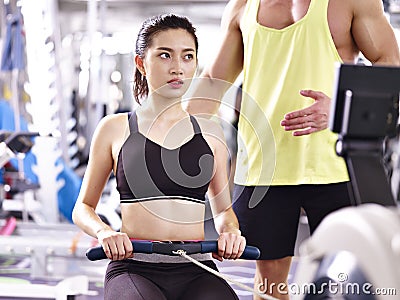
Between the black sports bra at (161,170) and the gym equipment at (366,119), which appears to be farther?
the black sports bra at (161,170)

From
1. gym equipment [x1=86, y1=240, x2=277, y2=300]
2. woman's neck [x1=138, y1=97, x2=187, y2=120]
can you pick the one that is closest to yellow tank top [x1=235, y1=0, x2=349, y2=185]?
woman's neck [x1=138, y1=97, x2=187, y2=120]

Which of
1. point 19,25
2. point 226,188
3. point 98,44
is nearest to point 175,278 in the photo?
point 226,188

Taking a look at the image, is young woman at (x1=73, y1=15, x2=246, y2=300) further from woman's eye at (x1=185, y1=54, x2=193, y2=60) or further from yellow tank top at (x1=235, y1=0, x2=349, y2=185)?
yellow tank top at (x1=235, y1=0, x2=349, y2=185)

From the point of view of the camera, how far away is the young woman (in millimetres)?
1771

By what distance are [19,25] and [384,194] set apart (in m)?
5.06

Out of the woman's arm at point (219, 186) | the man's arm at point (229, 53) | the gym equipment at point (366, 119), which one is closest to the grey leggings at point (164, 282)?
the woman's arm at point (219, 186)

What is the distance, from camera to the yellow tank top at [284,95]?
2.01 meters

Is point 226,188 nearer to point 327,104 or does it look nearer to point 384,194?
point 327,104

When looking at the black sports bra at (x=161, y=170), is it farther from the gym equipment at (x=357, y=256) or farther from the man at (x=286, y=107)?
the gym equipment at (x=357, y=256)

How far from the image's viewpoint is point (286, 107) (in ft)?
6.77

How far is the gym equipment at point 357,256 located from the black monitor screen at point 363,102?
0.40ft

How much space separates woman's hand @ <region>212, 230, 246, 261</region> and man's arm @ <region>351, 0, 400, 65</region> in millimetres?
741

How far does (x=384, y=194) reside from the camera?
40.3 inches

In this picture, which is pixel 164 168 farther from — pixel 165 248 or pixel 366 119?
pixel 366 119
